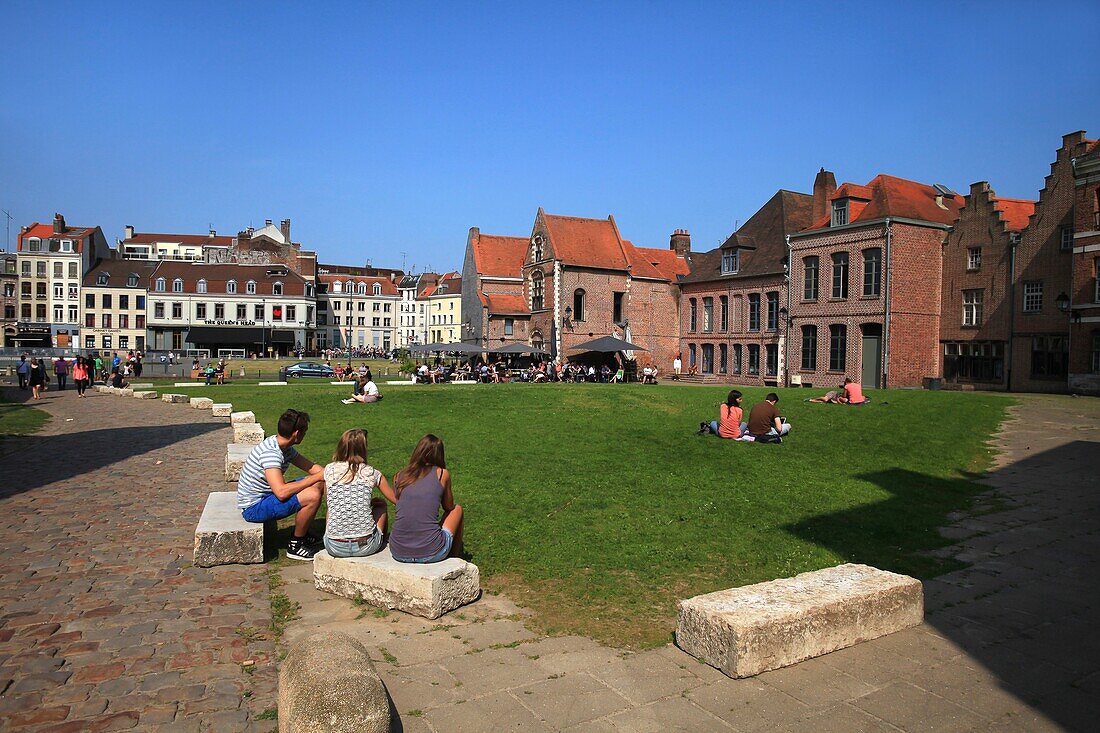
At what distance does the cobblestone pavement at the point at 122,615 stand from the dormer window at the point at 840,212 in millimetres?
39022

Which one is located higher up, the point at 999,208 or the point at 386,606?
the point at 999,208

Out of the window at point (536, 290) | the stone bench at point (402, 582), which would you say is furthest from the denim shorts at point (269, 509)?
the window at point (536, 290)

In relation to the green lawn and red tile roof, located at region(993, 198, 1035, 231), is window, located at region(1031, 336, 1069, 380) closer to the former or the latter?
red tile roof, located at region(993, 198, 1035, 231)

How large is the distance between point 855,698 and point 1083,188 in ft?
120

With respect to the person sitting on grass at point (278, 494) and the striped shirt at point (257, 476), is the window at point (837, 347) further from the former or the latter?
the striped shirt at point (257, 476)

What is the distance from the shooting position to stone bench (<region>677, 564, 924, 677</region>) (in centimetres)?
507

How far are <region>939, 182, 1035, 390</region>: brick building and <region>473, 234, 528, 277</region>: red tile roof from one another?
31537 millimetres

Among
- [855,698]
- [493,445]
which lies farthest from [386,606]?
[493,445]

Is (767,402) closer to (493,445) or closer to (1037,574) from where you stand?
(493,445)

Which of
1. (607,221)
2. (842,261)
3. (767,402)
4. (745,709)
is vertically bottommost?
(745,709)

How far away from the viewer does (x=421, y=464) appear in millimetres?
6996

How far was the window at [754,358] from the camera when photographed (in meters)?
49.7

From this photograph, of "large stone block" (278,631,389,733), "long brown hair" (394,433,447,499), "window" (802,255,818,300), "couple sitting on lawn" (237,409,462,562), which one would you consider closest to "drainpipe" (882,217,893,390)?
"window" (802,255,818,300)

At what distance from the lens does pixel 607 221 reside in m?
58.8
